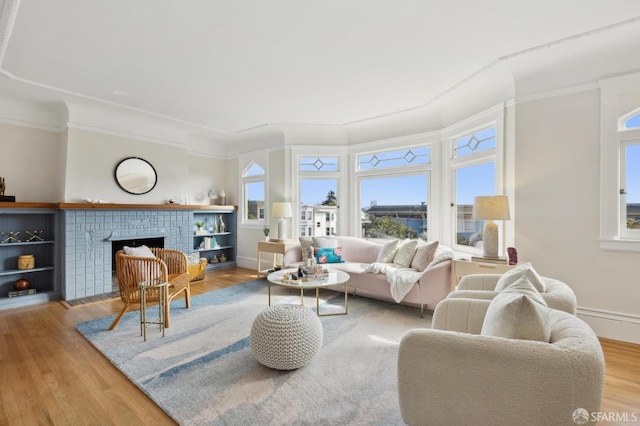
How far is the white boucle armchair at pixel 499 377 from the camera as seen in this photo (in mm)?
1072

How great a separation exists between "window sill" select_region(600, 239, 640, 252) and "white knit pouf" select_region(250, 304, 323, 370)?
2.83m

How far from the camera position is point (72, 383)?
211cm

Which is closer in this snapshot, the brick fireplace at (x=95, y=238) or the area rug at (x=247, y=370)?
the area rug at (x=247, y=370)

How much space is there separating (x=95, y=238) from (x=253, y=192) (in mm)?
2826

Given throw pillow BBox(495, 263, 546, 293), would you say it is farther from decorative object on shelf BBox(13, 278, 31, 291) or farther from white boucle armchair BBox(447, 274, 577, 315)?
decorative object on shelf BBox(13, 278, 31, 291)

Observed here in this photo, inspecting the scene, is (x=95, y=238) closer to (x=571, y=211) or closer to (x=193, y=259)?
(x=193, y=259)

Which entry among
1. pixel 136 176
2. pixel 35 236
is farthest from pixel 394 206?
pixel 35 236

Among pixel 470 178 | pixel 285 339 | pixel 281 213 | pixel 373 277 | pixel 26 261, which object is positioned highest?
pixel 470 178

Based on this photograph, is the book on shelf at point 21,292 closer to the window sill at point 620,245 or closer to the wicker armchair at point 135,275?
the wicker armchair at point 135,275

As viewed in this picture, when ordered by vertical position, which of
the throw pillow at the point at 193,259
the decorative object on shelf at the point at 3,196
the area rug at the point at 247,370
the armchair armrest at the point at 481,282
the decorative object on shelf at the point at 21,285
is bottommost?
the area rug at the point at 247,370

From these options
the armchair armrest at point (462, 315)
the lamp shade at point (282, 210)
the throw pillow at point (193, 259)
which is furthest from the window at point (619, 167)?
the throw pillow at point (193, 259)

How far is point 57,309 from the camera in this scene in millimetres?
3717

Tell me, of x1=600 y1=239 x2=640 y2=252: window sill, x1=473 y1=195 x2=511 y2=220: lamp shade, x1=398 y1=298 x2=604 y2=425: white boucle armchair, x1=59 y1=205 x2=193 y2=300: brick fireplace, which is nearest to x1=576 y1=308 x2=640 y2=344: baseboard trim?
x1=600 y1=239 x2=640 y2=252: window sill

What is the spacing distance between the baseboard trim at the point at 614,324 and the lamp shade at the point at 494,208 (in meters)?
1.18
